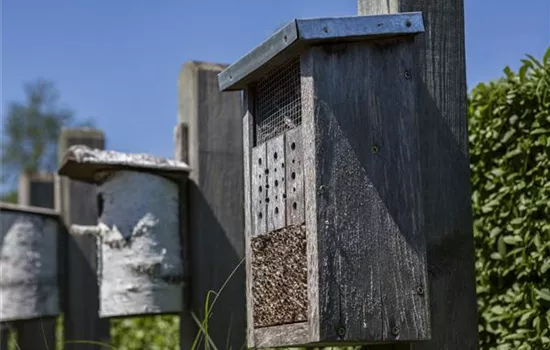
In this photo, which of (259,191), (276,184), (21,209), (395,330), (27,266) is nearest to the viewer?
(395,330)

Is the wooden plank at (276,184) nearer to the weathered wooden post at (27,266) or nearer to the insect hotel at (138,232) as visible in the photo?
the insect hotel at (138,232)

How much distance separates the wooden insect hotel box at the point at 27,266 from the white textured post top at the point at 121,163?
1.13 m

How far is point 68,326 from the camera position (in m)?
5.96

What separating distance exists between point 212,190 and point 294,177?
1.77m

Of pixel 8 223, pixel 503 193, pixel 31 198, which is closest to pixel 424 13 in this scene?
pixel 503 193

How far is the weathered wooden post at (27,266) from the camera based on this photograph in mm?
5527

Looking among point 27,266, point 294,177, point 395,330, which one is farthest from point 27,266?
point 395,330

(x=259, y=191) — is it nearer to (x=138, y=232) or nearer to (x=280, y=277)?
(x=280, y=277)

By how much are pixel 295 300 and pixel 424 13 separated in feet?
2.99

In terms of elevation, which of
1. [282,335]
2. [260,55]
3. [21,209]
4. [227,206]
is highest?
[260,55]

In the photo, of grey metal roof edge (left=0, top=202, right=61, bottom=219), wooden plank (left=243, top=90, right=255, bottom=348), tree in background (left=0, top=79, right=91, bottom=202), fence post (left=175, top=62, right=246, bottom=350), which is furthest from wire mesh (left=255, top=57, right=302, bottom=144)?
tree in background (left=0, top=79, right=91, bottom=202)

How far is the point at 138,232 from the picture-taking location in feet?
14.7

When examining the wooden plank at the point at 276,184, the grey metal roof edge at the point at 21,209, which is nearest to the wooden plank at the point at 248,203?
the wooden plank at the point at 276,184

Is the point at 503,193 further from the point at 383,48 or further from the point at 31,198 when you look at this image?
the point at 31,198
